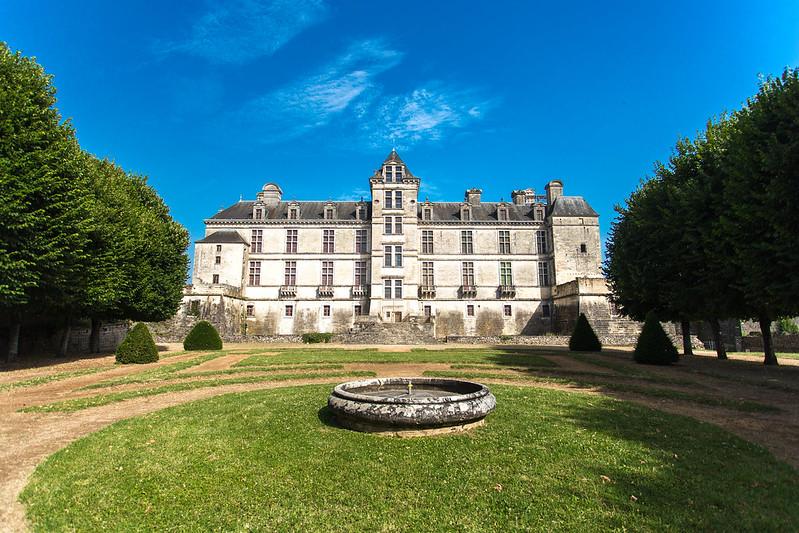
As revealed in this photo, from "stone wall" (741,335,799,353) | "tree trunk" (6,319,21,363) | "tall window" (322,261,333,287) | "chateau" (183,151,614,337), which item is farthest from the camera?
"tall window" (322,261,333,287)

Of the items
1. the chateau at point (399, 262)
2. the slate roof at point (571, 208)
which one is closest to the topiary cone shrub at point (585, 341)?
the chateau at point (399, 262)

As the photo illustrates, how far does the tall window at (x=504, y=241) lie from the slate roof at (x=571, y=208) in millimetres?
4965

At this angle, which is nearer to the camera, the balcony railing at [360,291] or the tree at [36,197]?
the tree at [36,197]

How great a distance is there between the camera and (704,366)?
18.9 metres

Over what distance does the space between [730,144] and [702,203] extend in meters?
2.36

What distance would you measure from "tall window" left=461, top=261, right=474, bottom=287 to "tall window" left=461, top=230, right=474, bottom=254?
126 centimetres

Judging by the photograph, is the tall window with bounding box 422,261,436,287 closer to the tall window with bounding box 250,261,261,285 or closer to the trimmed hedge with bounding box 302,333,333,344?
the trimmed hedge with bounding box 302,333,333,344

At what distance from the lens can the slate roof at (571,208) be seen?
4266 centimetres

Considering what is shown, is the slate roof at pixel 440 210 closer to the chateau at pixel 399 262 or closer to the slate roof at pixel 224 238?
the chateau at pixel 399 262

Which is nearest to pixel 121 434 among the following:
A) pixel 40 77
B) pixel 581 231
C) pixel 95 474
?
pixel 95 474

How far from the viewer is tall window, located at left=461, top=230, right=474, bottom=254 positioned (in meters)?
44.1

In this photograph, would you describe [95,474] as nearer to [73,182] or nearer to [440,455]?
[440,455]

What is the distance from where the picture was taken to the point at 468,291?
141ft

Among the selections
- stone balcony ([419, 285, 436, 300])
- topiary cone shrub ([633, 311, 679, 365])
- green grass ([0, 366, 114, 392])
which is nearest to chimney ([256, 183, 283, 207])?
stone balcony ([419, 285, 436, 300])
